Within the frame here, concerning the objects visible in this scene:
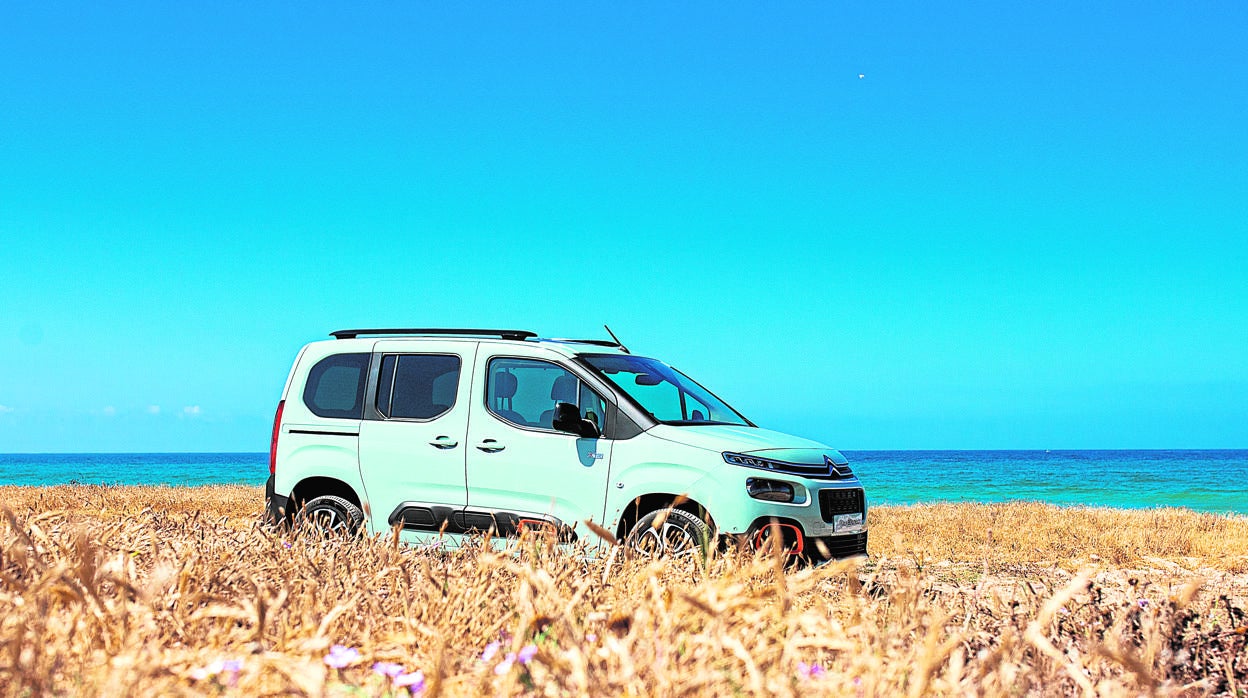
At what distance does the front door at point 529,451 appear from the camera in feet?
25.0

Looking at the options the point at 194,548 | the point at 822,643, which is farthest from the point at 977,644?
the point at 194,548

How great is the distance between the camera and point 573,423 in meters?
7.69

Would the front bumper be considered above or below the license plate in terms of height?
below

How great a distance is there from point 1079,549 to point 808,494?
5.78 m

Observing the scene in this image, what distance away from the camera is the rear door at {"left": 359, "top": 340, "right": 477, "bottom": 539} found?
26.2 ft

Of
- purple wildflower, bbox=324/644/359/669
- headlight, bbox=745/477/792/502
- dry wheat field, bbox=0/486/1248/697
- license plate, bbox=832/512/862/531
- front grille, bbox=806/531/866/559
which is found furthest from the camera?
license plate, bbox=832/512/862/531

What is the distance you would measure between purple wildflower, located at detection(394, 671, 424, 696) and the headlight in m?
5.36

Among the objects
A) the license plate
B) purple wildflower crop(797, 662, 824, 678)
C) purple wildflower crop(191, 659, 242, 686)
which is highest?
purple wildflower crop(797, 662, 824, 678)

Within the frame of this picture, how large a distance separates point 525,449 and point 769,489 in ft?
6.27

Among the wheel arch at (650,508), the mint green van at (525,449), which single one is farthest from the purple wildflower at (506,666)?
the wheel arch at (650,508)

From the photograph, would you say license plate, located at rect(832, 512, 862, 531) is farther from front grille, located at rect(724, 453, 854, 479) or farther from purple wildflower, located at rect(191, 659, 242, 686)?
purple wildflower, located at rect(191, 659, 242, 686)

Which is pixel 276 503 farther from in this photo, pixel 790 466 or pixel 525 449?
pixel 790 466

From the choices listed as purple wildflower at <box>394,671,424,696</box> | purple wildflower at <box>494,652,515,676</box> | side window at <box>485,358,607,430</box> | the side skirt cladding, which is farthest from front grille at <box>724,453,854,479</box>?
purple wildflower at <box>494,652,515,676</box>

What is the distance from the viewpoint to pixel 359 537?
375 centimetres
